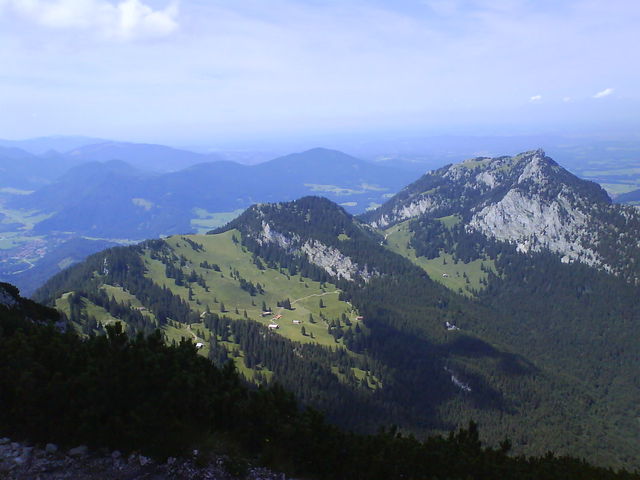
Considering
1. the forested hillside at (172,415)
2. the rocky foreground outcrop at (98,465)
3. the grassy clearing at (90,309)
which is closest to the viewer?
the rocky foreground outcrop at (98,465)

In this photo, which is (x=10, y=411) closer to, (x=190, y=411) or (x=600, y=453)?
(x=190, y=411)

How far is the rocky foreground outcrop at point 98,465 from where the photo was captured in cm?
1939

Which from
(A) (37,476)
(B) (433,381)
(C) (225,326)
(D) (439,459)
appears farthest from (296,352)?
(A) (37,476)

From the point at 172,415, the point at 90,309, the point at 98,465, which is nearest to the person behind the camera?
the point at 98,465

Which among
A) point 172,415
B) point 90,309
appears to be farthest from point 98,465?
point 90,309

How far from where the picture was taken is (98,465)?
20281mm

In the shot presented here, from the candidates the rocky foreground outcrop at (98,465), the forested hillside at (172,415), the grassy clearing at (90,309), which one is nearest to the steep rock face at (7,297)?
the forested hillside at (172,415)

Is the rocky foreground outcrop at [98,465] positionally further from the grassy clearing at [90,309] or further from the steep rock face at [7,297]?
the grassy clearing at [90,309]

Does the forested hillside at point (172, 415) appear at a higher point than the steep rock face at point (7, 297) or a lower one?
higher

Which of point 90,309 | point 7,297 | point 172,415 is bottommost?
point 90,309

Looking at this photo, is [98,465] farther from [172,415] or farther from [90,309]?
[90,309]

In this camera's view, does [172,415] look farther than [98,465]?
Yes

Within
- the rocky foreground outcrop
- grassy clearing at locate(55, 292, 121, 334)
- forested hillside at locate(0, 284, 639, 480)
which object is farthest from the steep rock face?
grassy clearing at locate(55, 292, 121, 334)

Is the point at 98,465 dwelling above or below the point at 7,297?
above
